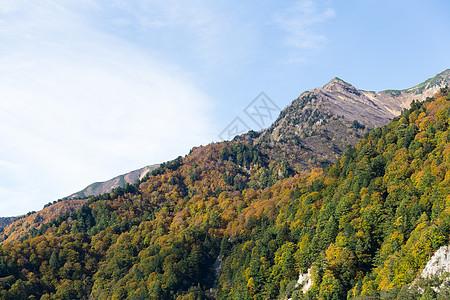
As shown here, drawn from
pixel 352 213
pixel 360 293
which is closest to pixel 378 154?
pixel 352 213

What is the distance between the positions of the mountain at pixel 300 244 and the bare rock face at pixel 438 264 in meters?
1.48

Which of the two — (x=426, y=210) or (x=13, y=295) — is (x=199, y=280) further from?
(x=426, y=210)

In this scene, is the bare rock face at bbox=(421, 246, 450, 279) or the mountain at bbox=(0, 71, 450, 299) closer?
the bare rock face at bbox=(421, 246, 450, 279)

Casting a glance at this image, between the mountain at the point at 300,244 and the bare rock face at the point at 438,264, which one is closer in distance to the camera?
the bare rock face at the point at 438,264

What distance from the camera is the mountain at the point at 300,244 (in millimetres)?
87562

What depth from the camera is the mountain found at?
8756cm

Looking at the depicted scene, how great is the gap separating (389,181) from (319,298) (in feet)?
138

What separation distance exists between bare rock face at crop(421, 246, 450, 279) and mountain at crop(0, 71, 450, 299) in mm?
1485

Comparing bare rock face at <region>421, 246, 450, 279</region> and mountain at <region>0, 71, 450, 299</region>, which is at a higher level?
mountain at <region>0, 71, 450, 299</region>

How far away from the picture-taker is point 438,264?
234 ft

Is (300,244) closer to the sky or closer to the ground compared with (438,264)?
closer to the sky

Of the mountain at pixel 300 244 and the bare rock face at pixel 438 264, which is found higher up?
the mountain at pixel 300 244

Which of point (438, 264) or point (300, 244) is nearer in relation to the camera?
point (438, 264)

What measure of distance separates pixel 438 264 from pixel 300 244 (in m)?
45.7
